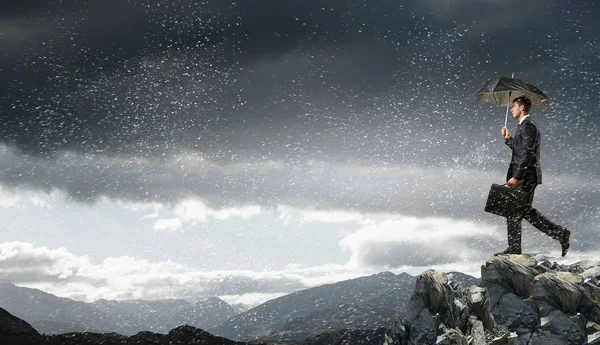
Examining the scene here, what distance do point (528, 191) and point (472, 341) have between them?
5635 millimetres

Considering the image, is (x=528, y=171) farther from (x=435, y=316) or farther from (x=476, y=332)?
(x=476, y=332)

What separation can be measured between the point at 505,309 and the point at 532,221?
4.93 metres

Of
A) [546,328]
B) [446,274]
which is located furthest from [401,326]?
[546,328]

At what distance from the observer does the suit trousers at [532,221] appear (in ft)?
62.3

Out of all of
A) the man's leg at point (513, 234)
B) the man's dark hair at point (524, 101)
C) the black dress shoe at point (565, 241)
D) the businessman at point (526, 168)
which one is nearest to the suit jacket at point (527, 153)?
the businessman at point (526, 168)

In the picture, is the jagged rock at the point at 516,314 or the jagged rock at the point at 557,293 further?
the jagged rock at the point at 557,293

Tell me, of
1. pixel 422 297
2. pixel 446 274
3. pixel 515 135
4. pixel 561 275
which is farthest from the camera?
pixel 561 275

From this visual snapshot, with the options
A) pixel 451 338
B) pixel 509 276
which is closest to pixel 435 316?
pixel 451 338

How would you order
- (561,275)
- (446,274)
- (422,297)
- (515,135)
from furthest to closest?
(561,275) → (446,274) → (422,297) → (515,135)

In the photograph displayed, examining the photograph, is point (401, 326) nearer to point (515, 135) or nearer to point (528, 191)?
point (528, 191)

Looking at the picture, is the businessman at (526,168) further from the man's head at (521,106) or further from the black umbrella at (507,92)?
the black umbrella at (507,92)

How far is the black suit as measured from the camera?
18625 mm

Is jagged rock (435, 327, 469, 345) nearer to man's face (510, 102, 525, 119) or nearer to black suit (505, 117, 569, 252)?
black suit (505, 117, 569, 252)

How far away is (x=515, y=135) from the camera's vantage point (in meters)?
19.0
